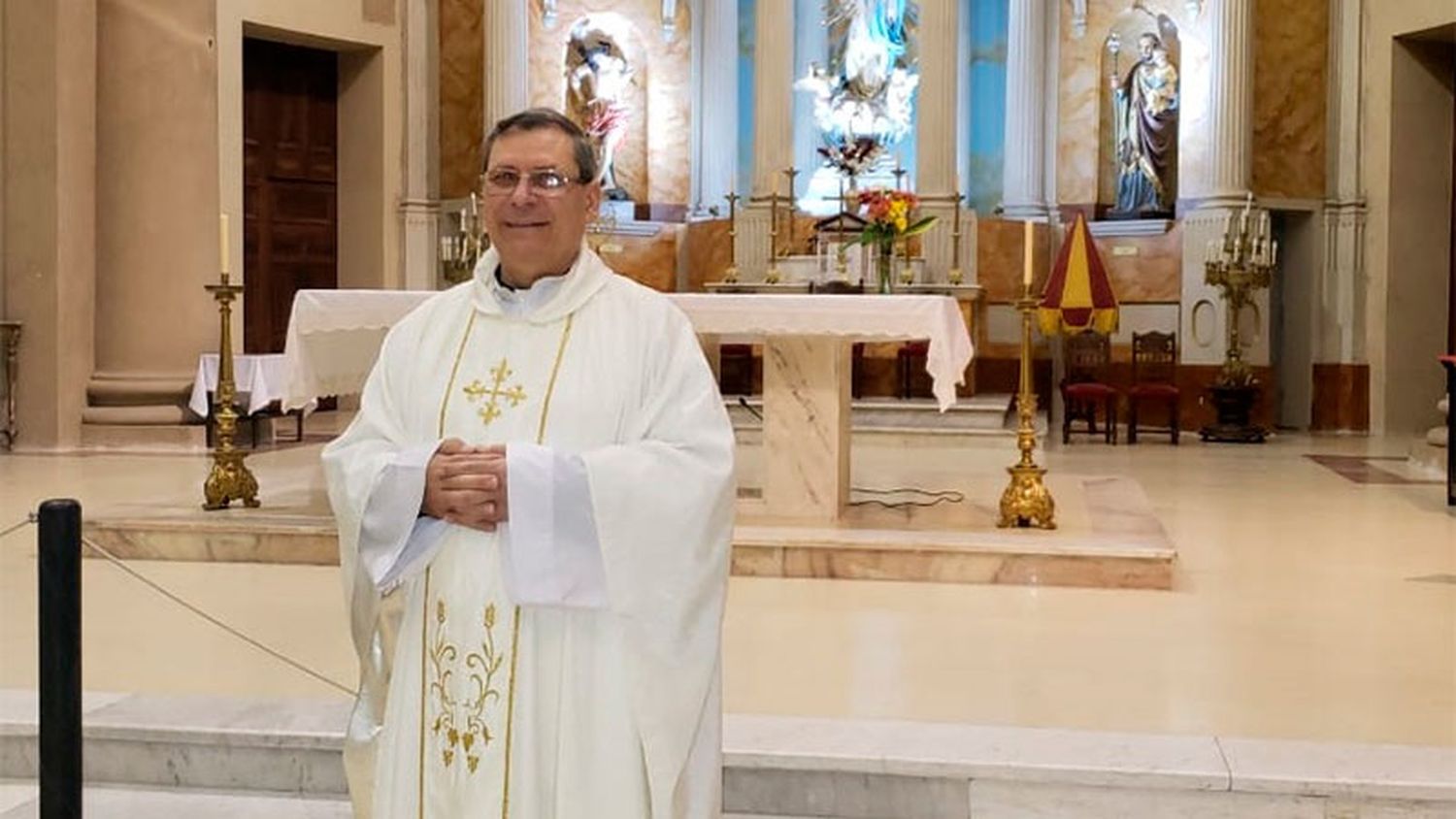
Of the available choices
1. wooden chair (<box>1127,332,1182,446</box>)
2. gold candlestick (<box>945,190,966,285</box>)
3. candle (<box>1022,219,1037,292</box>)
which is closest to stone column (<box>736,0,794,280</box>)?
gold candlestick (<box>945,190,966,285</box>)

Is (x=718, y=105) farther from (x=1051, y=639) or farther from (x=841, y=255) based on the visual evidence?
(x=1051, y=639)

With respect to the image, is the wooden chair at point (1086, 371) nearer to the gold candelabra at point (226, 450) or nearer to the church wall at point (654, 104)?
the church wall at point (654, 104)

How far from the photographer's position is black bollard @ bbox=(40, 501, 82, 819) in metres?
2.65

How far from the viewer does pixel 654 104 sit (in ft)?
59.3

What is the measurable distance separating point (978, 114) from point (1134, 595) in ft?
38.8

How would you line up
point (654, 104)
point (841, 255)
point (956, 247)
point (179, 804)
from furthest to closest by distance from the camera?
1. point (654, 104)
2. point (956, 247)
3. point (841, 255)
4. point (179, 804)

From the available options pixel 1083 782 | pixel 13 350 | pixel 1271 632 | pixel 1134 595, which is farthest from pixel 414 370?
pixel 13 350

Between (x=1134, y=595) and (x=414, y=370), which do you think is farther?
(x=1134, y=595)

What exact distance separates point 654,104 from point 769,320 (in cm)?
1097

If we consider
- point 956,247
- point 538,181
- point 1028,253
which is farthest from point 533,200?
point 956,247

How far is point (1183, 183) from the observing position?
16.5 metres

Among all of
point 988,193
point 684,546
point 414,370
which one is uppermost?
point 988,193

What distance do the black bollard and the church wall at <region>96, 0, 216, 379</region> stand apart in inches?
420

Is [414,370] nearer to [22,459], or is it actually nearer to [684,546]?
[684,546]
